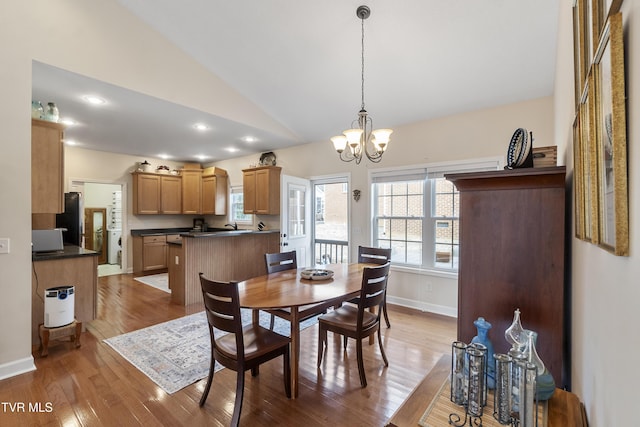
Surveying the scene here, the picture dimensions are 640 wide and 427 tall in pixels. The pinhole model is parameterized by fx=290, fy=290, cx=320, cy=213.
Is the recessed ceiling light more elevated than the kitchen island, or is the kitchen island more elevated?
the recessed ceiling light

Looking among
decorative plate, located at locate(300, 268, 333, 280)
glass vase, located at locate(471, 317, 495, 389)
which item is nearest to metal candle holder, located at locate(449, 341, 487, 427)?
glass vase, located at locate(471, 317, 495, 389)

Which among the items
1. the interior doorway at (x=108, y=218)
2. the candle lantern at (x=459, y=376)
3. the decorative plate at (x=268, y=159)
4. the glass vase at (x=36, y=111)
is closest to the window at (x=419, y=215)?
the decorative plate at (x=268, y=159)

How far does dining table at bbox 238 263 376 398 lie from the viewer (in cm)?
210

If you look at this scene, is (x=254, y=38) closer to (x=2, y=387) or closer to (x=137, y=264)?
(x=2, y=387)

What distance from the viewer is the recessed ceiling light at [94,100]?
132 inches

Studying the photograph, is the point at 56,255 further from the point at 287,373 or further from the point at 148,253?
the point at 148,253

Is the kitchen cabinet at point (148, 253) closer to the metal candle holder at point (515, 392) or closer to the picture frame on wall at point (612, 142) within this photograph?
the metal candle holder at point (515, 392)

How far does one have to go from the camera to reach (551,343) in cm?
128

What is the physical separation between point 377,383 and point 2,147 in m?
3.68

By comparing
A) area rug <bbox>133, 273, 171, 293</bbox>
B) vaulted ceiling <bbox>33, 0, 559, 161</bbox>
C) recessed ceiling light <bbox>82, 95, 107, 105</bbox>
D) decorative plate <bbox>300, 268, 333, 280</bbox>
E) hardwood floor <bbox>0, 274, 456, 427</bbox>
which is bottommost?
hardwood floor <bbox>0, 274, 456, 427</bbox>

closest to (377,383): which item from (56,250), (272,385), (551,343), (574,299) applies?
(272,385)

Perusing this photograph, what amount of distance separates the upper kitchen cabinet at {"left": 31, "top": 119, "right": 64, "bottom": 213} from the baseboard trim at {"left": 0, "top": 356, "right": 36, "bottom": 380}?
53.1 inches

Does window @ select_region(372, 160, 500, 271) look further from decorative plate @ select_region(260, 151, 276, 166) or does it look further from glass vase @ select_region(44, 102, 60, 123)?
glass vase @ select_region(44, 102, 60, 123)

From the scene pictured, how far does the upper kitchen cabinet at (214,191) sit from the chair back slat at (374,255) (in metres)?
Result: 4.34
